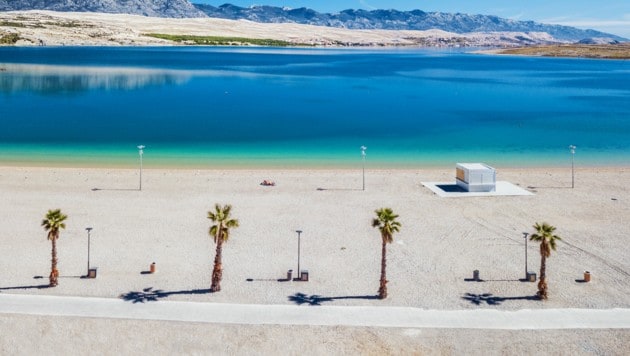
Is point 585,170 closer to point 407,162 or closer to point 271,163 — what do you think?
point 407,162

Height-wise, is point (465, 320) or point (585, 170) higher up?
point (585, 170)

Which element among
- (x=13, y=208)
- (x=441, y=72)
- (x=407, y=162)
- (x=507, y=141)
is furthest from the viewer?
(x=441, y=72)

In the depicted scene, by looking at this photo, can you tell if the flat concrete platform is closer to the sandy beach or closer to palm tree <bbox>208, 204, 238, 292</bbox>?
the sandy beach

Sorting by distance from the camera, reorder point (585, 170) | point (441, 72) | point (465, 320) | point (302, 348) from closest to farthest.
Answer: point (302, 348)
point (465, 320)
point (585, 170)
point (441, 72)

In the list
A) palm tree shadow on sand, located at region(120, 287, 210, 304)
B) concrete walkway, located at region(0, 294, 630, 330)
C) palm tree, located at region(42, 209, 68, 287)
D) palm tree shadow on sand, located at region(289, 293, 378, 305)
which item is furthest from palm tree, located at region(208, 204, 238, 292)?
palm tree, located at region(42, 209, 68, 287)

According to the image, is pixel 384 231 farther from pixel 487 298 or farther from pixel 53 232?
pixel 53 232

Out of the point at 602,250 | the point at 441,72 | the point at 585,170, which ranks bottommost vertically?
the point at 602,250

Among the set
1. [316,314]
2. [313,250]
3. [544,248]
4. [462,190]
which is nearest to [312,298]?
[316,314]

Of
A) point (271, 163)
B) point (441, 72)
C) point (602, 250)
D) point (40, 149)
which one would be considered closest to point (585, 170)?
point (602, 250)
